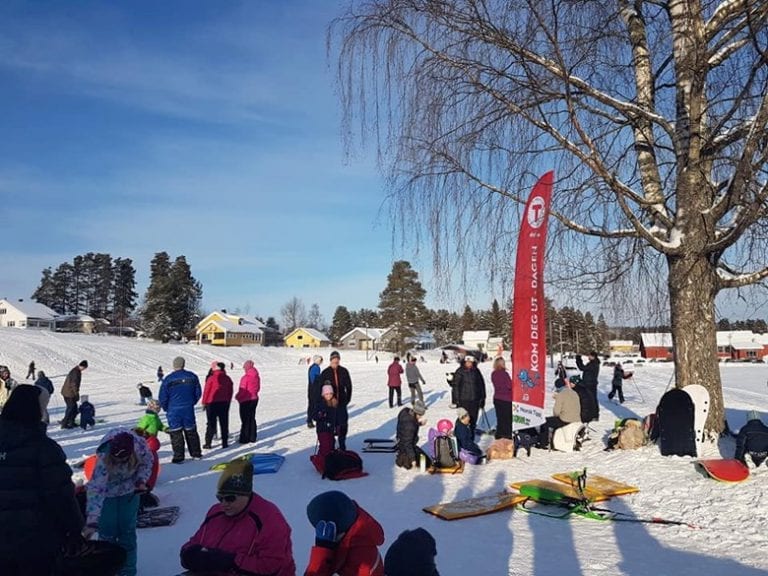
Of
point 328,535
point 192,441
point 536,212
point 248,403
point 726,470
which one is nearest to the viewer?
point 328,535

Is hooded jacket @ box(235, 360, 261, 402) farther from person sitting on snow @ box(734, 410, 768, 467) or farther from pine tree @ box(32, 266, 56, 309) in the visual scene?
pine tree @ box(32, 266, 56, 309)

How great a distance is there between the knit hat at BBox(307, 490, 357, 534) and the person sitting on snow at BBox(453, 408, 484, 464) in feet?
23.9

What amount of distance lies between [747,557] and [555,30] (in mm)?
5616

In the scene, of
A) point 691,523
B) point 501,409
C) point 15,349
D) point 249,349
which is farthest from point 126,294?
point 691,523

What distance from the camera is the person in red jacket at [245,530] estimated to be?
10.6ft

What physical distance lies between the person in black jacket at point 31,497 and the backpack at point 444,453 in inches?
258

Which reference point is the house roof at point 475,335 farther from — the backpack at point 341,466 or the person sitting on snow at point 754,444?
the person sitting on snow at point 754,444

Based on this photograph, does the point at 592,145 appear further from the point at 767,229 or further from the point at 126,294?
the point at 126,294

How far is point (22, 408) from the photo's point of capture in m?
3.75

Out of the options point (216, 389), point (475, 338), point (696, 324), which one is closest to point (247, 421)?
point (216, 389)

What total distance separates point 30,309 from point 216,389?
77.7 metres

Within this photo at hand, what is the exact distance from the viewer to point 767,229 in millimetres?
7492

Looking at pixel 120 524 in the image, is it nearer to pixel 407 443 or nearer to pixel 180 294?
pixel 407 443

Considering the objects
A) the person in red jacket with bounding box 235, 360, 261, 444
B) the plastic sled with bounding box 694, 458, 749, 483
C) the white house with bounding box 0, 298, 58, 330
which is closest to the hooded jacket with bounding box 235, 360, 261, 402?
the person in red jacket with bounding box 235, 360, 261, 444
